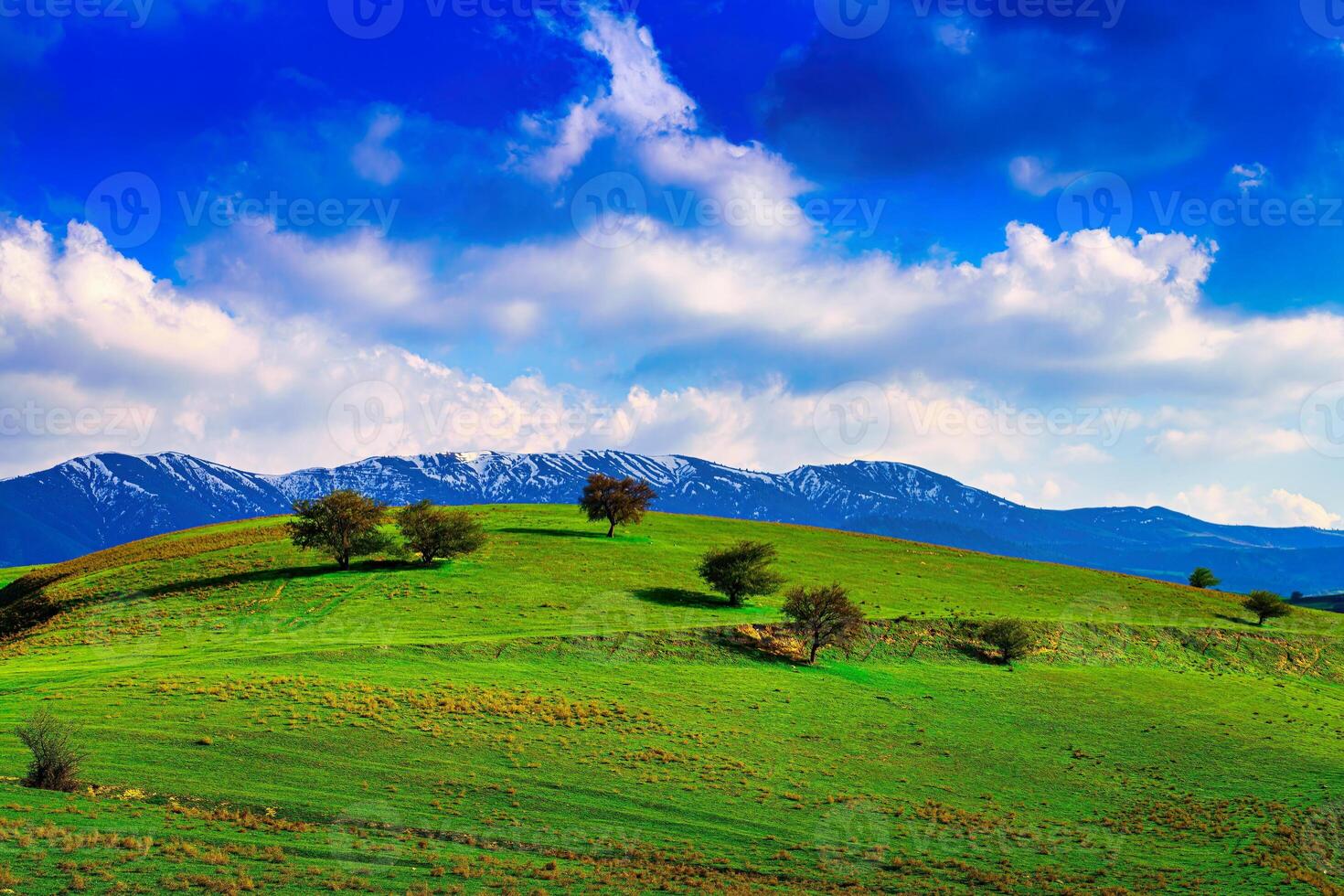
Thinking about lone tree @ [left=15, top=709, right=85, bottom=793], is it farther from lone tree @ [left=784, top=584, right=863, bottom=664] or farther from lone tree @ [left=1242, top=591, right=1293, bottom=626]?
lone tree @ [left=1242, top=591, right=1293, bottom=626]

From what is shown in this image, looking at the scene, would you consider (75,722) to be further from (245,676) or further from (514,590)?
(514,590)

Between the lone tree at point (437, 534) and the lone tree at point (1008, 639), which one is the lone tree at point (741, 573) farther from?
the lone tree at point (437, 534)

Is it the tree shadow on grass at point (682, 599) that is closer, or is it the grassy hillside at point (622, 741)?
the grassy hillside at point (622, 741)

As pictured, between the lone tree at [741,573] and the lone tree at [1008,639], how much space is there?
17.8 meters

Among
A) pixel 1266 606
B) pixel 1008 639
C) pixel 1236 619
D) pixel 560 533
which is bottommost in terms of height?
pixel 1008 639

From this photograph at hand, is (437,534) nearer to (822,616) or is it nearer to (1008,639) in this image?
(822,616)

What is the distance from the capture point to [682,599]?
6581 cm

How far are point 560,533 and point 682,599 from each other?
30150mm

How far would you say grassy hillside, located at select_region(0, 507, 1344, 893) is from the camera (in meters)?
24.4

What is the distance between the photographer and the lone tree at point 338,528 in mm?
71375

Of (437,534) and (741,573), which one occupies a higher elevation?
(437,534)

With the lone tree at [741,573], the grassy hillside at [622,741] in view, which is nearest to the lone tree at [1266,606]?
the grassy hillside at [622,741]

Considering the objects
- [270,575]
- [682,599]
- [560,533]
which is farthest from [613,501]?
[270,575]

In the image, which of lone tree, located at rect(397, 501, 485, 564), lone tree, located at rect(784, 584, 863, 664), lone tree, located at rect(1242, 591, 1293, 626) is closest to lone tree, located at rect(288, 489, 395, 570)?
lone tree, located at rect(397, 501, 485, 564)
